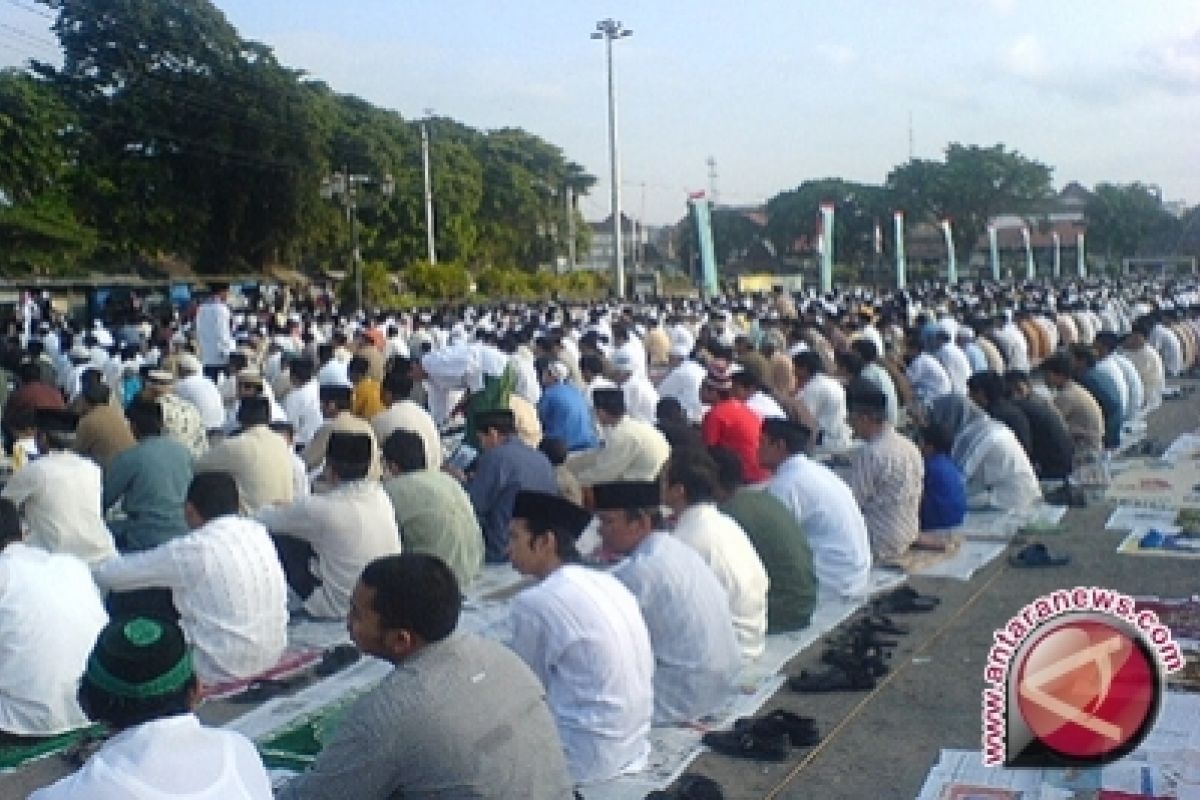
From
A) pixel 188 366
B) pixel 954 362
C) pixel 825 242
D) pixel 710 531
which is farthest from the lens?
pixel 825 242

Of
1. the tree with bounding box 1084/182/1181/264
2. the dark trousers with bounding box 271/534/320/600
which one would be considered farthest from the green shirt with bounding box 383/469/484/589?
the tree with bounding box 1084/182/1181/264

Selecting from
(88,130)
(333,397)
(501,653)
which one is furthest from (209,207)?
(501,653)

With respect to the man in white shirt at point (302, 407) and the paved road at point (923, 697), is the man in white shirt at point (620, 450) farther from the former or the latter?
the man in white shirt at point (302, 407)

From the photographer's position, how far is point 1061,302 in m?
22.1

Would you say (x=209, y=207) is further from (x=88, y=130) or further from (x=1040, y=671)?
(x=1040, y=671)

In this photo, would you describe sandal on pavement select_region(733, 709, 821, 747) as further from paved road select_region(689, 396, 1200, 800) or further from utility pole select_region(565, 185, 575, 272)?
utility pole select_region(565, 185, 575, 272)

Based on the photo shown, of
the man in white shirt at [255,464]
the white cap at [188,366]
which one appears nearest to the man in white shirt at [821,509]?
the man in white shirt at [255,464]

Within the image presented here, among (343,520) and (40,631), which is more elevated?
(343,520)

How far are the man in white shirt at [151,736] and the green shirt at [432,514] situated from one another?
3.65 m

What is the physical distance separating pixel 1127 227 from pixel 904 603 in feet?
173

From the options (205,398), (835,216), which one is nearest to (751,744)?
(205,398)

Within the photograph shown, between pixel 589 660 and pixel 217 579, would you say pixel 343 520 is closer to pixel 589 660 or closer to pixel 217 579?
pixel 217 579

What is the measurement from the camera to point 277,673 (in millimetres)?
5582

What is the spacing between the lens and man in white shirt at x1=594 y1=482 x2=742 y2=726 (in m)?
4.71
